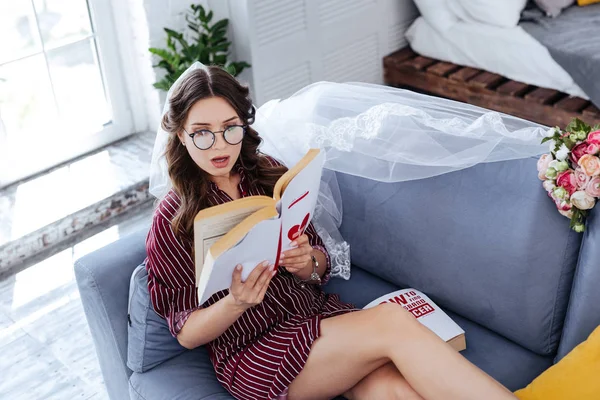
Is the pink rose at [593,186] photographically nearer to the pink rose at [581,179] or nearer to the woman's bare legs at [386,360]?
the pink rose at [581,179]

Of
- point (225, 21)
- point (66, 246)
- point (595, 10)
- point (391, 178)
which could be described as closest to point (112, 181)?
point (66, 246)

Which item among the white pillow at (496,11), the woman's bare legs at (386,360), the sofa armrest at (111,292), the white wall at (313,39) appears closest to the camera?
the woman's bare legs at (386,360)

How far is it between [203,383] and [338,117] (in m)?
0.85

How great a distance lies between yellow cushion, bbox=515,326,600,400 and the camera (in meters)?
1.50

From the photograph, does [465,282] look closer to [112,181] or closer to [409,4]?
[112,181]

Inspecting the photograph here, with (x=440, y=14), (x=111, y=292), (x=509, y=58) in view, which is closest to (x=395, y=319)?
(x=111, y=292)

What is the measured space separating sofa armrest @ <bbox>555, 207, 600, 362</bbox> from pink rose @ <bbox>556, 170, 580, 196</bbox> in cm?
9

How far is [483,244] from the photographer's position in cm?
177

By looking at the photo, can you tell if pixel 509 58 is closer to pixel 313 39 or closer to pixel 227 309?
pixel 313 39

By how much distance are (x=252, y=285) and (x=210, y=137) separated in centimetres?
36

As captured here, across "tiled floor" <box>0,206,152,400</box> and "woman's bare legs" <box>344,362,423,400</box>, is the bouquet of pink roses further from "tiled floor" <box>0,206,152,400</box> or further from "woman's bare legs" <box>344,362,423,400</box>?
"tiled floor" <box>0,206,152,400</box>

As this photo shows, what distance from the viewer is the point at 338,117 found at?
2.10m

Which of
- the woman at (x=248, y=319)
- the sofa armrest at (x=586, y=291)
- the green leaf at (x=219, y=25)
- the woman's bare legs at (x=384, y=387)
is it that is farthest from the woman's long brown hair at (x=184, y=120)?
the green leaf at (x=219, y=25)

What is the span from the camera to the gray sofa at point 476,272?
1680 mm
